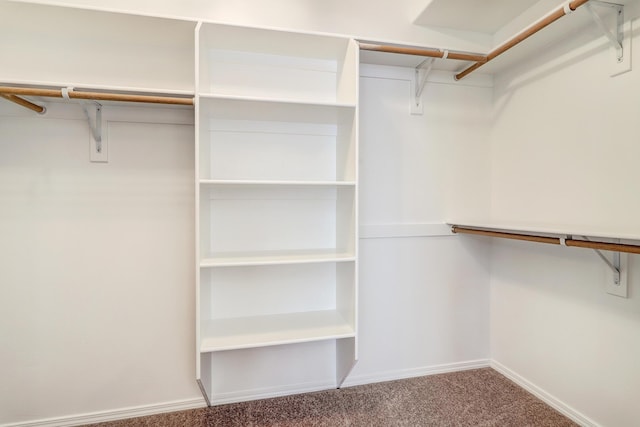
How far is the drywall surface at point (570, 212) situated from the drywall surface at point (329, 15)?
0.51 meters

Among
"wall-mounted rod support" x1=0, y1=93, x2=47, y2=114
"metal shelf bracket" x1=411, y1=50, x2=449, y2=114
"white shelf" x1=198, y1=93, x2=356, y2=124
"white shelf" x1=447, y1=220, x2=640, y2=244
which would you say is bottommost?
"white shelf" x1=447, y1=220, x2=640, y2=244

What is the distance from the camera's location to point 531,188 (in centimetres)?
188

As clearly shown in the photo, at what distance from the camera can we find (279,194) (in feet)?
6.09

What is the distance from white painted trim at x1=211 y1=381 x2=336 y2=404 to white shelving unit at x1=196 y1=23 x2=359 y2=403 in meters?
0.05

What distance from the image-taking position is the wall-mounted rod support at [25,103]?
1413mm

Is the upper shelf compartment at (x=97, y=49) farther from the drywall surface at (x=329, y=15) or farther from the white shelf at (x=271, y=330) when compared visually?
the white shelf at (x=271, y=330)

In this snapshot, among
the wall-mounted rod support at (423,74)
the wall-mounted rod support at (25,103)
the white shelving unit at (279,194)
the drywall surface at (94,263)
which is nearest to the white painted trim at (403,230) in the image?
the white shelving unit at (279,194)

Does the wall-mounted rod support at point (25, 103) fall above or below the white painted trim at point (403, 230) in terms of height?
above

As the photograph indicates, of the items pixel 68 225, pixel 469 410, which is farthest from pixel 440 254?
pixel 68 225

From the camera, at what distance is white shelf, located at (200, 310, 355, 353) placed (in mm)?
1522

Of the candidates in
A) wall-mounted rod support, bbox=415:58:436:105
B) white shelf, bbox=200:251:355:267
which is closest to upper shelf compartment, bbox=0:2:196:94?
white shelf, bbox=200:251:355:267

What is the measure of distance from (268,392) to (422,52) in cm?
216

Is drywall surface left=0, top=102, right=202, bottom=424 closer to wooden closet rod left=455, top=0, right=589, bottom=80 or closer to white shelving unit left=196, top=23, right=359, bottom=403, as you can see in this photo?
white shelving unit left=196, top=23, right=359, bottom=403

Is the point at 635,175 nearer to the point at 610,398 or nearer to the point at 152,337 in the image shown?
the point at 610,398
